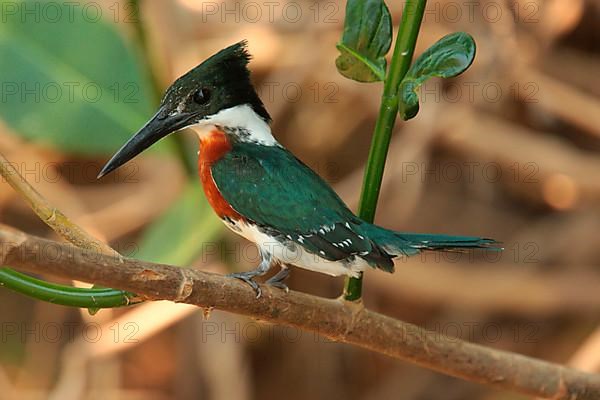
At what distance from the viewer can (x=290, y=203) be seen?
1.26 m

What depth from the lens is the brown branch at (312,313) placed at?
30.2 inches

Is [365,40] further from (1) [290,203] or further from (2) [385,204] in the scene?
(2) [385,204]

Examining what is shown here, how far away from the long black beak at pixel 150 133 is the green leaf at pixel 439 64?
316 millimetres

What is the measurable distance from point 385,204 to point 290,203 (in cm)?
110

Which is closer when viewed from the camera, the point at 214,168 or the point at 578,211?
the point at 214,168

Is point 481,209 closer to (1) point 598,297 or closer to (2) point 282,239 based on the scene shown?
(1) point 598,297

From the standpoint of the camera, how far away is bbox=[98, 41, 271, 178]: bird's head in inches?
46.9

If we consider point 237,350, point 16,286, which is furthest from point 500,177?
point 16,286

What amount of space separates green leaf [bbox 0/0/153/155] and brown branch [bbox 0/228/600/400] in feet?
2.91

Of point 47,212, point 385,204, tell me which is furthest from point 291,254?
point 385,204

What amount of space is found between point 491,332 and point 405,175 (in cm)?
53

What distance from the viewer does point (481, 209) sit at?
97.7 inches

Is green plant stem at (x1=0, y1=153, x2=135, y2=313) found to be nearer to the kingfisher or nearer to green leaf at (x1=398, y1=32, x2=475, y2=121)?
the kingfisher

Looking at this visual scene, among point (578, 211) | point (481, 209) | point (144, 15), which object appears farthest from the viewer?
point (481, 209)
